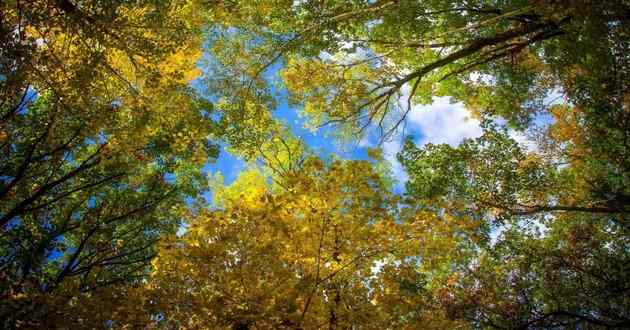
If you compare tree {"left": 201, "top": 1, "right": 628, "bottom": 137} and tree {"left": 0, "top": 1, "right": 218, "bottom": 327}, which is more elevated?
tree {"left": 201, "top": 1, "right": 628, "bottom": 137}

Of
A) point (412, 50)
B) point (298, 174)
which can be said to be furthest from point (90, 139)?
point (412, 50)

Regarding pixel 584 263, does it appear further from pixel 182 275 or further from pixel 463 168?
pixel 182 275

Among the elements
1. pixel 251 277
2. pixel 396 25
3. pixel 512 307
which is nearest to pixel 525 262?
pixel 512 307

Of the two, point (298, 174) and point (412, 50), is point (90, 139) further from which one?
point (412, 50)

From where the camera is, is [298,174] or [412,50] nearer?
[298,174]

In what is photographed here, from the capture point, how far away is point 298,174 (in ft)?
21.4

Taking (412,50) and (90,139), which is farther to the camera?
(412,50)

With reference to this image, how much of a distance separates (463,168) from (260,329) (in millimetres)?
6093

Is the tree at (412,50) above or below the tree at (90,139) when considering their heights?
above

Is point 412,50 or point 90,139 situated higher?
point 412,50

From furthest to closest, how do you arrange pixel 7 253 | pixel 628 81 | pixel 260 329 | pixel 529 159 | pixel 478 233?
pixel 529 159, pixel 478 233, pixel 7 253, pixel 628 81, pixel 260 329

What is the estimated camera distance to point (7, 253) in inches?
323

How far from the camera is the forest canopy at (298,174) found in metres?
5.35

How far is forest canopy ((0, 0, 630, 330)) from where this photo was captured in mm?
5352
